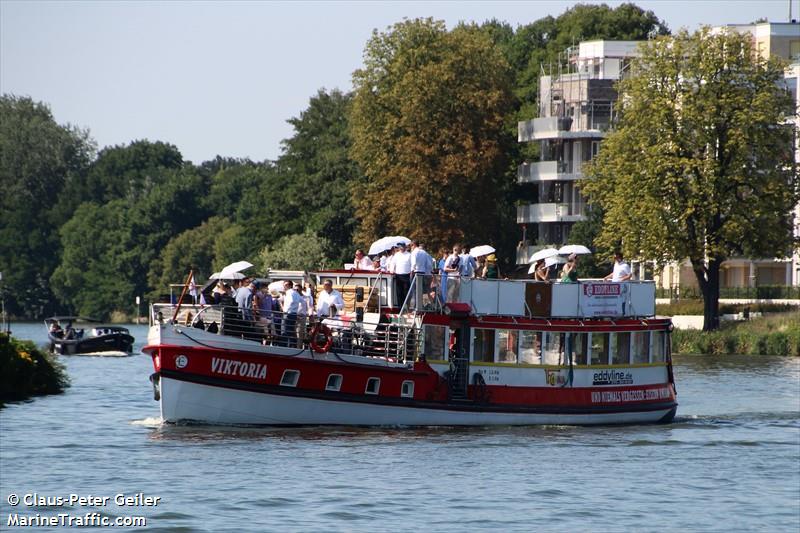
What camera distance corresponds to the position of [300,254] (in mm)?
109062

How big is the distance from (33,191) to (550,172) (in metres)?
72.6

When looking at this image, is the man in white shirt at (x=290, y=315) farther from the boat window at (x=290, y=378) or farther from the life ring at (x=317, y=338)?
the boat window at (x=290, y=378)

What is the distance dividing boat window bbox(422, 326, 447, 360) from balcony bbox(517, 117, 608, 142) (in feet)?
227

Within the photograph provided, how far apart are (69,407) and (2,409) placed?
269 cm

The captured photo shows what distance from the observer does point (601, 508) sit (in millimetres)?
31547

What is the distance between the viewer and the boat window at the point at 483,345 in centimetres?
4144

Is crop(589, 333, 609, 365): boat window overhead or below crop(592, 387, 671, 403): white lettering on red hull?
overhead

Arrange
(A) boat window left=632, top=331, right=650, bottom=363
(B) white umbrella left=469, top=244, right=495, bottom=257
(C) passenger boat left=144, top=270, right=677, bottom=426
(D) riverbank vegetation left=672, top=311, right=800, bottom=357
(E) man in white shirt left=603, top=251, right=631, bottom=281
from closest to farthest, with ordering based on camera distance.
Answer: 1. (C) passenger boat left=144, top=270, right=677, bottom=426
2. (B) white umbrella left=469, top=244, right=495, bottom=257
3. (E) man in white shirt left=603, top=251, right=631, bottom=281
4. (A) boat window left=632, top=331, right=650, bottom=363
5. (D) riverbank vegetation left=672, top=311, right=800, bottom=357

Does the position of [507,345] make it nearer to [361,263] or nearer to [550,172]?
[361,263]

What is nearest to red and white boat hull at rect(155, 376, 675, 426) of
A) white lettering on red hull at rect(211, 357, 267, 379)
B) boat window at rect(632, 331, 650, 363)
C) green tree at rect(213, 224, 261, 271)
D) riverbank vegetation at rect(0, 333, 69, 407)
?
white lettering on red hull at rect(211, 357, 267, 379)

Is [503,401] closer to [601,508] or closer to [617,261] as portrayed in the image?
[617,261]

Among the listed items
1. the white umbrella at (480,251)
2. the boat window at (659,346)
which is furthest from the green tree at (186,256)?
the white umbrella at (480,251)

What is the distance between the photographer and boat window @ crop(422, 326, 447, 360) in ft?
133

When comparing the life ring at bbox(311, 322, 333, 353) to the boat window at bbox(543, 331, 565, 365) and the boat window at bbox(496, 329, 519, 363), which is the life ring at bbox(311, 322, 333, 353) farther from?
the boat window at bbox(543, 331, 565, 365)
